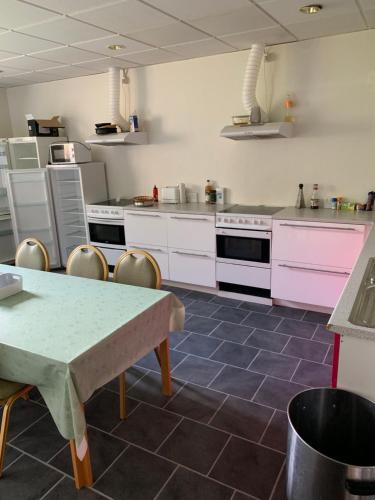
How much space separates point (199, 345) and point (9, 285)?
58.5 inches

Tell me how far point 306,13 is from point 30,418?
3.24 m

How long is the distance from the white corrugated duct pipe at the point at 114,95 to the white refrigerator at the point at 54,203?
67cm

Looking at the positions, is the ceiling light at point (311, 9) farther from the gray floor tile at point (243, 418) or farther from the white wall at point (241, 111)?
the gray floor tile at point (243, 418)

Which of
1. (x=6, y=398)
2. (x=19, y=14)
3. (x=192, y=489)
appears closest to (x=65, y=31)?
(x=19, y=14)

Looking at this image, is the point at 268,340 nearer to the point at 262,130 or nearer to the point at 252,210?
the point at 252,210

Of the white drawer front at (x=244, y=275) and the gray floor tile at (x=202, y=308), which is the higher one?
the white drawer front at (x=244, y=275)

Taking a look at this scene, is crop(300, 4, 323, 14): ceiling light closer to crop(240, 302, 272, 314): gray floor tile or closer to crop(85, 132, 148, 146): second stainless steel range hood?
crop(85, 132, 148, 146): second stainless steel range hood

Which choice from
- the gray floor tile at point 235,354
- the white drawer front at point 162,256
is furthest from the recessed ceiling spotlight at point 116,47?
the gray floor tile at point 235,354

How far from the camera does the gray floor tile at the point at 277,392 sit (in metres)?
2.31

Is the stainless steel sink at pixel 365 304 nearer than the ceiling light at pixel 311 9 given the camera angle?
Yes

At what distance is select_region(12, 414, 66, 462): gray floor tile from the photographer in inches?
77.9

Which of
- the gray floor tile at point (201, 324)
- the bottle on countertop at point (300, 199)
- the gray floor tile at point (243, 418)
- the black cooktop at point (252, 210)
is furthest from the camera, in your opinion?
the bottle on countertop at point (300, 199)

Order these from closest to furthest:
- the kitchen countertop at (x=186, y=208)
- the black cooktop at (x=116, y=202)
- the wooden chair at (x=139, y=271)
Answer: the wooden chair at (x=139, y=271) → the kitchen countertop at (x=186, y=208) → the black cooktop at (x=116, y=202)

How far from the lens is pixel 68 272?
2.84 meters
